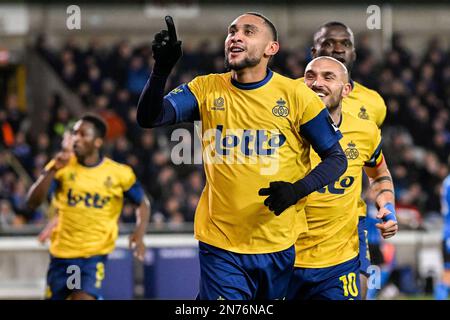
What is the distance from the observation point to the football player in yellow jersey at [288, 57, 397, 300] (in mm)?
6871

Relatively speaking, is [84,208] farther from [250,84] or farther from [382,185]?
[250,84]

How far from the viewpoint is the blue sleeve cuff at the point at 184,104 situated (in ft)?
19.8

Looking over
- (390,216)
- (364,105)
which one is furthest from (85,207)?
(390,216)

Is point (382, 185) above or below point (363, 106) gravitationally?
below

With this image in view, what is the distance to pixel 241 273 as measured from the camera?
606 cm

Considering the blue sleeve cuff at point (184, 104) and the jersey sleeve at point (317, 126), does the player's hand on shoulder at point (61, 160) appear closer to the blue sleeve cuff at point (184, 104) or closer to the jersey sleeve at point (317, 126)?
the blue sleeve cuff at point (184, 104)

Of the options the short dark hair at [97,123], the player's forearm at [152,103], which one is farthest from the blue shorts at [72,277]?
the player's forearm at [152,103]

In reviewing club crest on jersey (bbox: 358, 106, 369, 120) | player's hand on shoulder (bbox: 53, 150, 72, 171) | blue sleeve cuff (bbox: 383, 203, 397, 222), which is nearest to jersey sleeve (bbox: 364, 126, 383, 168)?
club crest on jersey (bbox: 358, 106, 369, 120)


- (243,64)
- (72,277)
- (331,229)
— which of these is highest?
(243,64)

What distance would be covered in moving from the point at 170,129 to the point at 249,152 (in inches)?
464

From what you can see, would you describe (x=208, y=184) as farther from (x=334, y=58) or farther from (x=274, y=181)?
(x=334, y=58)

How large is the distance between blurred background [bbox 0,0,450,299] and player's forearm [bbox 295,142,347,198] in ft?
22.9

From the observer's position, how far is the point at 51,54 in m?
19.2

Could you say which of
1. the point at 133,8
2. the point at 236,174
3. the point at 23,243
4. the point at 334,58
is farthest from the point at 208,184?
the point at 133,8
